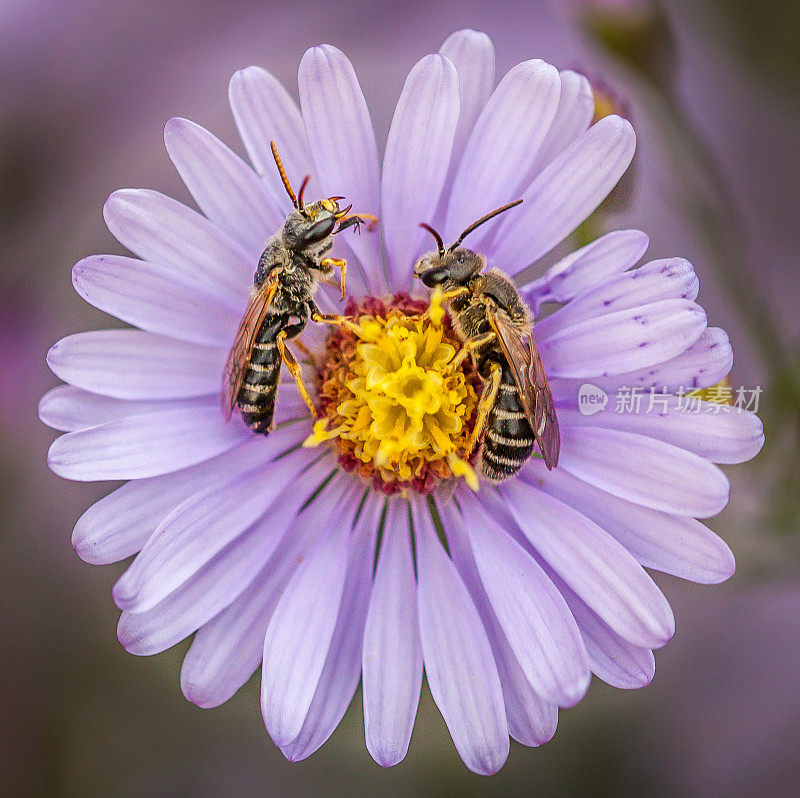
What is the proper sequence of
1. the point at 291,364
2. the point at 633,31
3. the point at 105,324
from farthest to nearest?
the point at 105,324 → the point at 633,31 → the point at 291,364

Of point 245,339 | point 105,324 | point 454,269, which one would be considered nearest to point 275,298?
point 245,339

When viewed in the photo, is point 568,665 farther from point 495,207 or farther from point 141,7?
point 141,7

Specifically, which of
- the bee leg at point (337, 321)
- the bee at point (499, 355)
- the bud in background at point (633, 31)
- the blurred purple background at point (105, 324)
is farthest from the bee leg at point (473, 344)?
the blurred purple background at point (105, 324)

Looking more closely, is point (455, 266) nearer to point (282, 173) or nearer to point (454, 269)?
point (454, 269)

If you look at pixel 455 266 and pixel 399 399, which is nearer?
pixel 455 266

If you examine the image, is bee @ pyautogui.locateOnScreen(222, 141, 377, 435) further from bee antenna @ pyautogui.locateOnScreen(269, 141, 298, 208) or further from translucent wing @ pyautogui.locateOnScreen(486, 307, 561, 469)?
translucent wing @ pyautogui.locateOnScreen(486, 307, 561, 469)

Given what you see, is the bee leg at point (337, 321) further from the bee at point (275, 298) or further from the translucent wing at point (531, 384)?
the translucent wing at point (531, 384)
